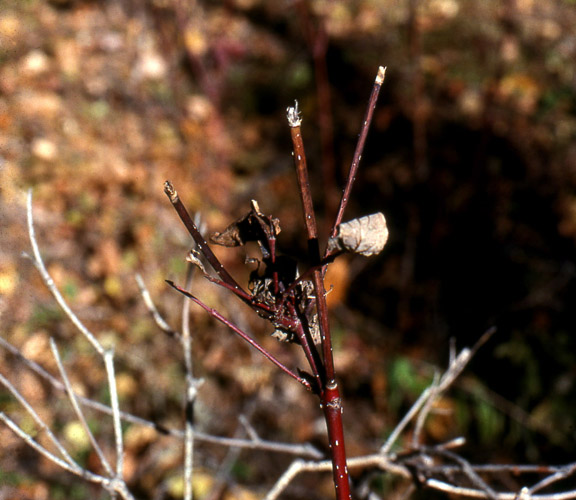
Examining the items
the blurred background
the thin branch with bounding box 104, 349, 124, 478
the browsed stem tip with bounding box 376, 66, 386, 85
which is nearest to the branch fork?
the browsed stem tip with bounding box 376, 66, 386, 85

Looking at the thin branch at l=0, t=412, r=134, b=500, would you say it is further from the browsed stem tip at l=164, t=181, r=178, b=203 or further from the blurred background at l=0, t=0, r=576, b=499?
the blurred background at l=0, t=0, r=576, b=499

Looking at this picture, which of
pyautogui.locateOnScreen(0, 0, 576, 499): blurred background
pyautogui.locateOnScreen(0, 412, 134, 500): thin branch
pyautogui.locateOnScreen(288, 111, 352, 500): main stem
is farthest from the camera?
pyautogui.locateOnScreen(0, 0, 576, 499): blurred background

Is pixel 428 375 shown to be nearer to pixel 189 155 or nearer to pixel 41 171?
pixel 189 155

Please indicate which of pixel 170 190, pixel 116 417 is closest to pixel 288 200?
pixel 116 417

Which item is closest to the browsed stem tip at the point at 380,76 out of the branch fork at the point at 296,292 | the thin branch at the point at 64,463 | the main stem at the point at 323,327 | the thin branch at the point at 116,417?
the branch fork at the point at 296,292

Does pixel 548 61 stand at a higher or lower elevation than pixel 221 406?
higher

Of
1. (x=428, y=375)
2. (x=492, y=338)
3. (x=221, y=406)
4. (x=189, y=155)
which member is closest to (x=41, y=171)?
(x=189, y=155)
